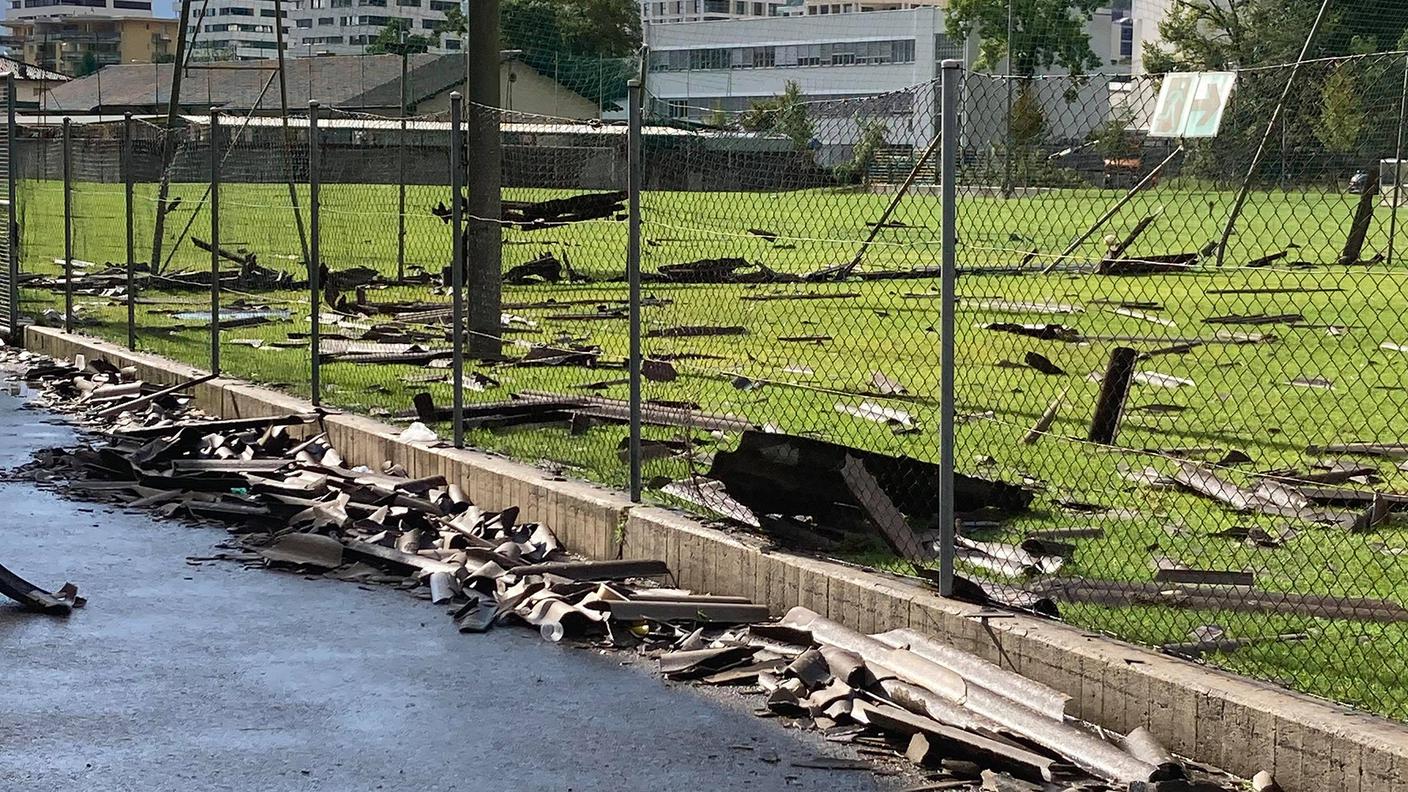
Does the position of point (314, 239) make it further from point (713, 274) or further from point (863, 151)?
point (713, 274)

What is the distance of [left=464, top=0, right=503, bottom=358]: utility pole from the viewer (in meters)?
16.6

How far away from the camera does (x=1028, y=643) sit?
22.6 ft

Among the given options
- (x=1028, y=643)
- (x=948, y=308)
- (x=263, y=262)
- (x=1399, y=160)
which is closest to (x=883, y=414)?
(x=948, y=308)

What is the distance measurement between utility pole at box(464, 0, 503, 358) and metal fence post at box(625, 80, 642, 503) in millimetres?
7072

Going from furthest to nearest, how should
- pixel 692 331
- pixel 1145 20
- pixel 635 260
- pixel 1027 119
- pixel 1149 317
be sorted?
pixel 1145 20, pixel 1149 317, pixel 692 331, pixel 635 260, pixel 1027 119

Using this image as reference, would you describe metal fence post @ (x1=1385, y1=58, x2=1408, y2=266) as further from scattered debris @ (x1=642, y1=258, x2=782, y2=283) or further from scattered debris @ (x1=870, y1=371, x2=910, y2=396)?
scattered debris @ (x1=642, y1=258, x2=782, y2=283)

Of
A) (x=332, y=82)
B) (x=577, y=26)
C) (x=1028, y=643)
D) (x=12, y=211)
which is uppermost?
(x=577, y=26)

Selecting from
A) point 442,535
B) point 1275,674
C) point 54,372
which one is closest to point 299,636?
point 442,535

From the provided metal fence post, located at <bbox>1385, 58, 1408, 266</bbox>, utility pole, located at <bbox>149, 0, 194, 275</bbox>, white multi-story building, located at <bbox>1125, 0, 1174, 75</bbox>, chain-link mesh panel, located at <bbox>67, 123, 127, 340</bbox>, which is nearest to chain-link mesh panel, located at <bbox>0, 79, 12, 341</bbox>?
chain-link mesh panel, located at <bbox>67, 123, 127, 340</bbox>

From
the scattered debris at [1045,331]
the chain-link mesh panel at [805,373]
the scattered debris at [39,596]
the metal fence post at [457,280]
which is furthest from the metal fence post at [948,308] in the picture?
the scattered debris at [1045,331]

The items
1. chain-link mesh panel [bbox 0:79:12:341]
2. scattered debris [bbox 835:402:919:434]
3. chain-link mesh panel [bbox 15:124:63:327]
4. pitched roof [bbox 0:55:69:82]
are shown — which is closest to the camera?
scattered debris [bbox 835:402:919:434]

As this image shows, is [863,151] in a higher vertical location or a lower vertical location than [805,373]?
higher

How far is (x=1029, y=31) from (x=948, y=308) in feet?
229

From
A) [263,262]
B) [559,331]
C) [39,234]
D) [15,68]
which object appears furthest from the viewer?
[15,68]
